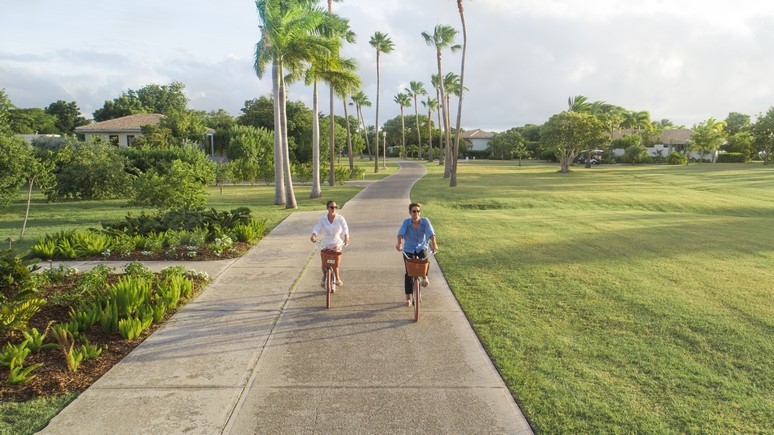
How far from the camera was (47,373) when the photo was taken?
5.03 metres

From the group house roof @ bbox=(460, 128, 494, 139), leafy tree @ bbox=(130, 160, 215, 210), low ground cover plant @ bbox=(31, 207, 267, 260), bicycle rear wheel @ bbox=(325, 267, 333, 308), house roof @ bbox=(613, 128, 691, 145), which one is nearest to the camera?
bicycle rear wheel @ bbox=(325, 267, 333, 308)

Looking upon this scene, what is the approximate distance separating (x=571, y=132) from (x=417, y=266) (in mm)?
47313

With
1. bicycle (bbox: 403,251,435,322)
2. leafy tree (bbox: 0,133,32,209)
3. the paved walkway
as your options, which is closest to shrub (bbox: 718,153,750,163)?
the paved walkway

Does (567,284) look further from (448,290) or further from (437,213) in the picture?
(437,213)

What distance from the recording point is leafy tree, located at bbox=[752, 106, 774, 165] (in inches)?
2415

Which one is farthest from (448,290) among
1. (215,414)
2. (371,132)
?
(371,132)

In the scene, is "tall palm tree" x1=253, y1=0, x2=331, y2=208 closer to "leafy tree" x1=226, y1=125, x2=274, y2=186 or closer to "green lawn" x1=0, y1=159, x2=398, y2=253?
"green lawn" x1=0, y1=159, x2=398, y2=253

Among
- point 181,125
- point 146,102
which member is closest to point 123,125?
point 181,125

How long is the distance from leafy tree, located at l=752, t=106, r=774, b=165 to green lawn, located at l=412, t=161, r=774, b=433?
57781 millimetres

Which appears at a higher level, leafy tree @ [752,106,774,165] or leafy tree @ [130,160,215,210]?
leafy tree @ [752,106,774,165]


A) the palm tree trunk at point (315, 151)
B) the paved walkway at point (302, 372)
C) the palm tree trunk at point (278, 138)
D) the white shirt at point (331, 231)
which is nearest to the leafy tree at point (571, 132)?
the palm tree trunk at point (315, 151)

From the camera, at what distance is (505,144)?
3258 inches

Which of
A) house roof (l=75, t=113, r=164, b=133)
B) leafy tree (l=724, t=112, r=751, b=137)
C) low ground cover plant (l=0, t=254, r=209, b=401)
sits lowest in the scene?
low ground cover plant (l=0, t=254, r=209, b=401)

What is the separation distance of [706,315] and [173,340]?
22.4 ft
